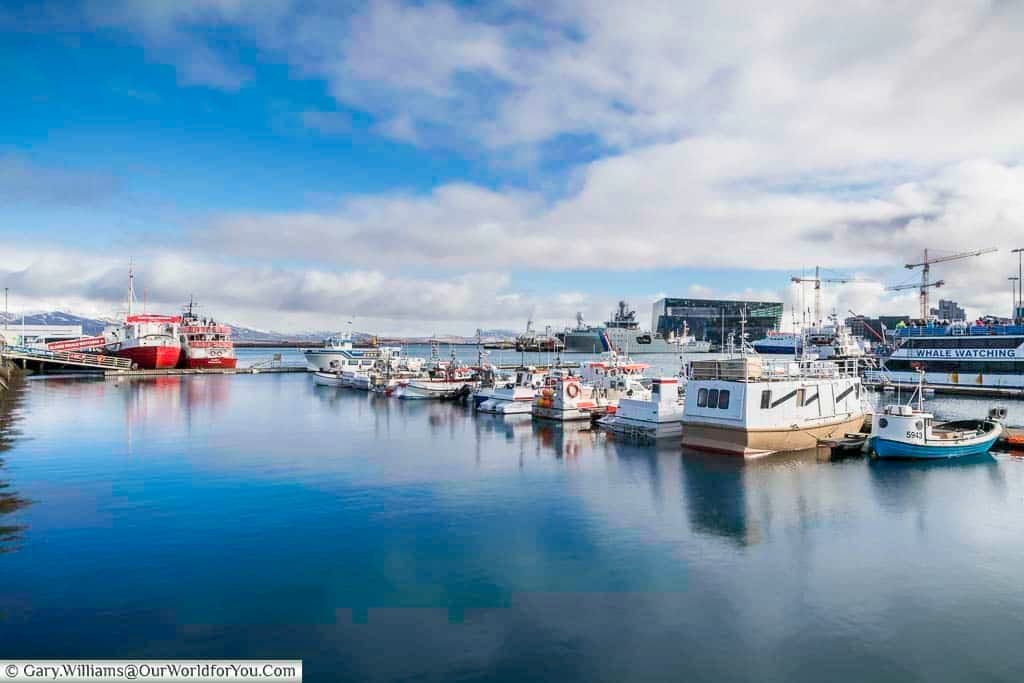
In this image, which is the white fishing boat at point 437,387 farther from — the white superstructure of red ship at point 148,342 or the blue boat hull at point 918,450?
the white superstructure of red ship at point 148,342

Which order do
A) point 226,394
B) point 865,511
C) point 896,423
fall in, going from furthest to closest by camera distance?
point 226,394 < point 896,423 < point 865,511

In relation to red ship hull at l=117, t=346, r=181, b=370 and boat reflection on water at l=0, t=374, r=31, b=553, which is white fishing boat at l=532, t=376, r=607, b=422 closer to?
boat reflection on water at l=0, t=374, r=31, b=553

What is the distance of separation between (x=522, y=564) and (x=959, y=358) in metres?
65.6

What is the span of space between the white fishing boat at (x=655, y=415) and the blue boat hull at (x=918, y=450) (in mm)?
9667

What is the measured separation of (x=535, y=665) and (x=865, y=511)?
1526cm

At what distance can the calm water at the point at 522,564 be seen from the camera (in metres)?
11.6

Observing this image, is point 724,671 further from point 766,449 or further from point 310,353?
point 310,353

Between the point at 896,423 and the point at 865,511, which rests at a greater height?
the point at 896,423

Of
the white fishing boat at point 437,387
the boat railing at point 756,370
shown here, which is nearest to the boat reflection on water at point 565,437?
the boat railing at point 756,370

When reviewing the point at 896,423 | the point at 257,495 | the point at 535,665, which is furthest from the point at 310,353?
the point at 535,665

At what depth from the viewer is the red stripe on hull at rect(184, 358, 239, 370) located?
99.3m

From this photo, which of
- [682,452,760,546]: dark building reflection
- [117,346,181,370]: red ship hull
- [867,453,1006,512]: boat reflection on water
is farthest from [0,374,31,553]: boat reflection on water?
[117,346,181,370]: red ship hull

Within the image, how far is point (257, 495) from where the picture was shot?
23812mm

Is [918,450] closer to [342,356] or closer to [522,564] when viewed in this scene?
[522,564]
